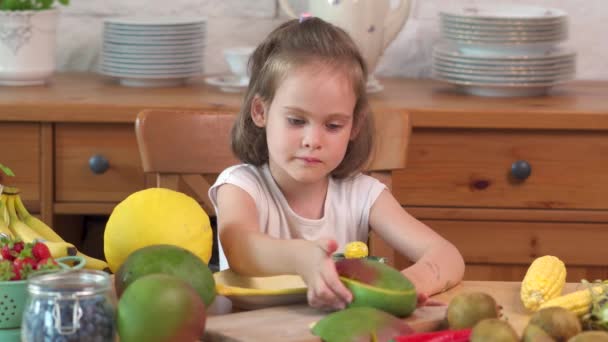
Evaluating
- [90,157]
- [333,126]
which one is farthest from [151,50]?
[333,126]

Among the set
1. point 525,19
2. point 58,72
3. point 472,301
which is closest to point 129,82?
point 58,72

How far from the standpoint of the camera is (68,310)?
944mm

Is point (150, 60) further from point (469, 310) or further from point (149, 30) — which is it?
point (469, 310)

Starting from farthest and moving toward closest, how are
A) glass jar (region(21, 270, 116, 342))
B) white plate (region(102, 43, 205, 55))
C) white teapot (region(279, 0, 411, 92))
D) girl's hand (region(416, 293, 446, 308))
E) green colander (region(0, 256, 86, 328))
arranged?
white plate (region(102, 43, 205, 55))
white teapot (region(279, 0, 411, 92))
girl's hand (region(416, 293, 446, 308))
green colander (region(0, 256, 86, 328))
glass jar (region(21, 270, 116, 342))

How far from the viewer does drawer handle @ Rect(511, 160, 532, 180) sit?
7.57 ft

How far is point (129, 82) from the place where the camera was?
8.50 feet

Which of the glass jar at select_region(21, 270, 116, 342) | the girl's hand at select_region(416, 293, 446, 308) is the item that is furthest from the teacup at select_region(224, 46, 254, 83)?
the glass jar at select_region(21, 270, 116, 342)

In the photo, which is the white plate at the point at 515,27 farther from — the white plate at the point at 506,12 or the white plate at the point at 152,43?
the white plate at the point at 152,43

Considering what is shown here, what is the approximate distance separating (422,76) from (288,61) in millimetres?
1337

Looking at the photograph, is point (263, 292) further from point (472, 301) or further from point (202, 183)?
point (202, 183)

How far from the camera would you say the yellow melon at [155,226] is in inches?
50.4

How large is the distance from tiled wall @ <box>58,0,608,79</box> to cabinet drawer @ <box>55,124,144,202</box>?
601 mm

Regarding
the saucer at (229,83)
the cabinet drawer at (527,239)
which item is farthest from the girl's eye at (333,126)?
the saucer at (229,83)

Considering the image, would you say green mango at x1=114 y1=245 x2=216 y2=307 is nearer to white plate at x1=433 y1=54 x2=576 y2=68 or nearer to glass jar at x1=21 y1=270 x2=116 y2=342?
glass jar at x1=21 y1=270 x2=116 y2=342
